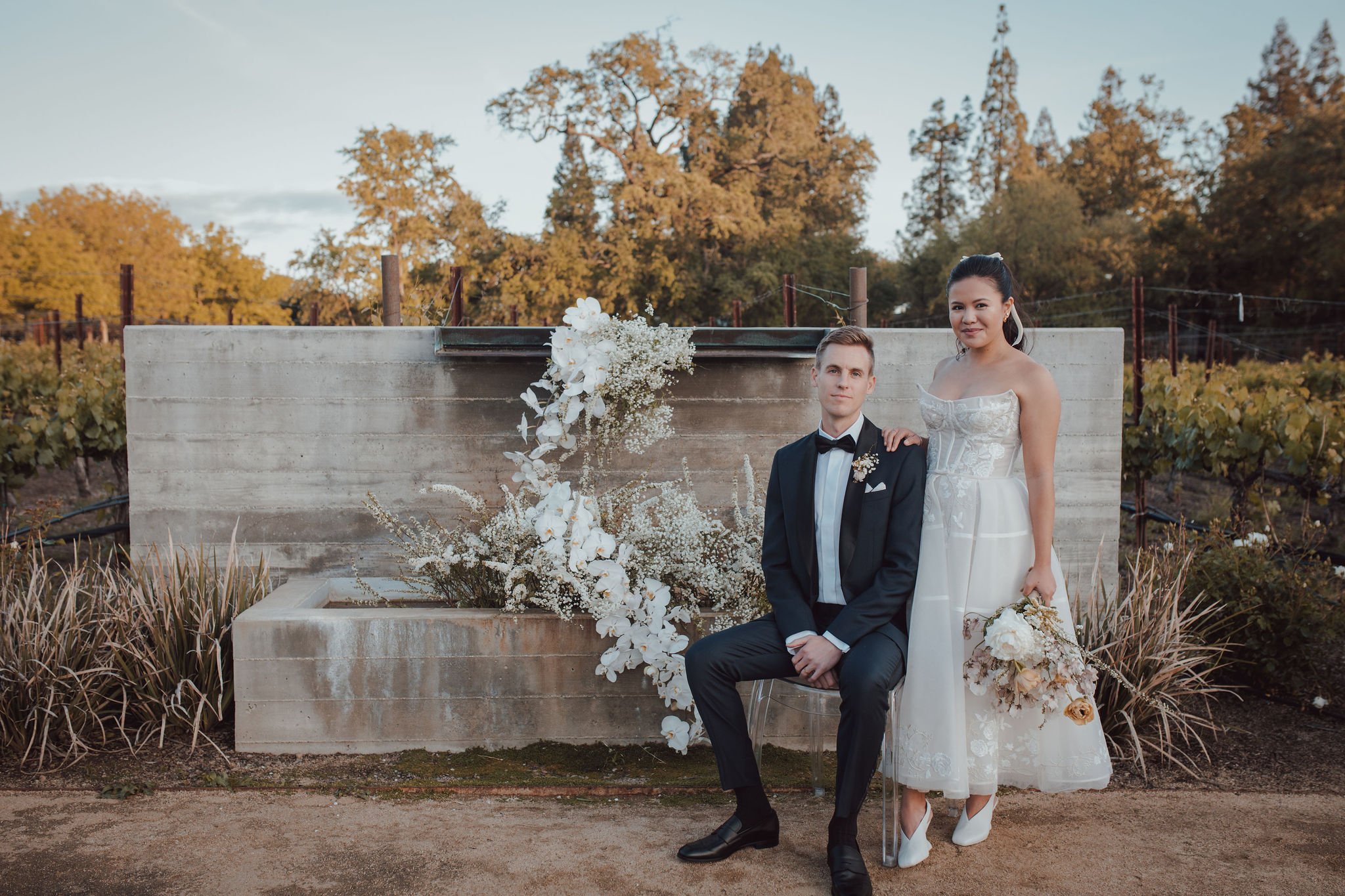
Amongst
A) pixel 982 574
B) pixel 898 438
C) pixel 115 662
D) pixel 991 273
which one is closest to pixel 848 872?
pixel 982 574

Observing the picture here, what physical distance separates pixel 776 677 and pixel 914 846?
65cm

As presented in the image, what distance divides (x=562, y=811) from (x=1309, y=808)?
263 cm

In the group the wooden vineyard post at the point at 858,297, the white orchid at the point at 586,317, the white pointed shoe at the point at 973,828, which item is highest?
the wooden vineyard post at the point at 858,297

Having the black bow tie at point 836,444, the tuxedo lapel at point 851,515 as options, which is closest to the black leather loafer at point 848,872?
the tuxedo lapel at point 851,515

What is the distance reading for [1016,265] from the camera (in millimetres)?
36406

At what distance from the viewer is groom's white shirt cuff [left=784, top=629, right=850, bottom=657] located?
113 inches

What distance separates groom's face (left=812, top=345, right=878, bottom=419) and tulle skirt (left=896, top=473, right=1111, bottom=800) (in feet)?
1.38

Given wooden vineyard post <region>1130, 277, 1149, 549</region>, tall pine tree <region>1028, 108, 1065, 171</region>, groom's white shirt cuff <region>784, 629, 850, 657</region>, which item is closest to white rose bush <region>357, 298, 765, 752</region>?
groom's white shirt cuff <region>784, 629, 850, 657</region>

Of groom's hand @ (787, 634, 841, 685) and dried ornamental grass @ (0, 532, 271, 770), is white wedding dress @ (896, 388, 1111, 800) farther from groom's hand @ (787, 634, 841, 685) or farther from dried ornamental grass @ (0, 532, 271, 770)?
dried ornamental grass @ (0, 532, 271, 770)

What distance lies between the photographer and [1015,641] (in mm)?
2623

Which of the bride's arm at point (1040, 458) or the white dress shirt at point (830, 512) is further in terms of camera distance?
the white dress shirt at point (830, 512)

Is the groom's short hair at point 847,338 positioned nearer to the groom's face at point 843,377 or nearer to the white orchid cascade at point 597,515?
the groom's face at point 843,377

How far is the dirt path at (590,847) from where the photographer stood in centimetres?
272

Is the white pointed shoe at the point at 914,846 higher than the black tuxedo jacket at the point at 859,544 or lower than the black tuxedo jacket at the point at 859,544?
lower
